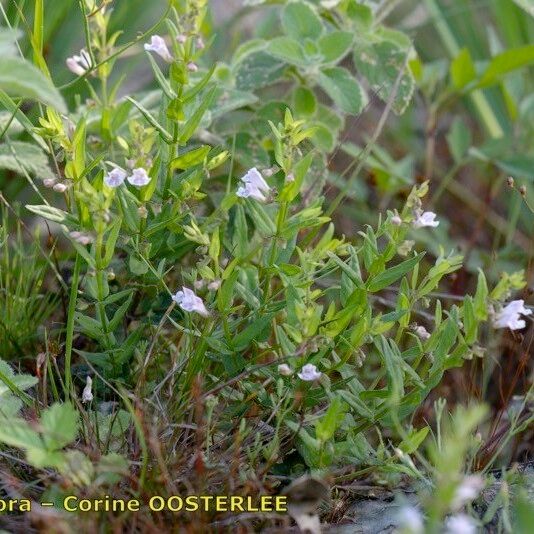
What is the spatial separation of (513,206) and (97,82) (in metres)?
1.05

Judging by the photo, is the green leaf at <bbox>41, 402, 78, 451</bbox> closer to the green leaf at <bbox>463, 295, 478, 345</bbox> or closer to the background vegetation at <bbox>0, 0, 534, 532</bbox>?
the background vegetation at <bbox>0, 0, 534, 532</bbox>

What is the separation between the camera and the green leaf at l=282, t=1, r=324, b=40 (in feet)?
5.30

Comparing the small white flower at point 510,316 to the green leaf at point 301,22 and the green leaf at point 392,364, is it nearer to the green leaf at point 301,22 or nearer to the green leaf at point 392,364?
the green leaf at point 392,364

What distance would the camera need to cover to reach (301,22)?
1.63 metres

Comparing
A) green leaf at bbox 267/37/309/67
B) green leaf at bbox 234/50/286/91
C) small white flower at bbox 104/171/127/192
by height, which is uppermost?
green leaf at bbox 267/37/309/67

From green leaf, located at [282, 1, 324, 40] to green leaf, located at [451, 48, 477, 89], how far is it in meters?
0.42

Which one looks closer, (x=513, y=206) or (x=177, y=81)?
(x=177, y=81)

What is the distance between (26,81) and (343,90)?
808mm

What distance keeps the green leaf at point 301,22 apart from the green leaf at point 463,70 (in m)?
0.42

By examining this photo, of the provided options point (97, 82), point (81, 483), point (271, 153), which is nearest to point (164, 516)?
point (81, 483)

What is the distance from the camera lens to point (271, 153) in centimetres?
165

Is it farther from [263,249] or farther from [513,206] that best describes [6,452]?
[513,206]

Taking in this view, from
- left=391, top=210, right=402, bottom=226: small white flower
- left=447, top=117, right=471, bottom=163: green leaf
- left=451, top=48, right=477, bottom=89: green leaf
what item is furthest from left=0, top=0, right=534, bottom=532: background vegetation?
left=447, top=117, right=471, bottom=163: green leaf

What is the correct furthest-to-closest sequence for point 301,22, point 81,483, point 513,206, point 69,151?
point 513,206
point 301,22
point 69,151
point 81,483
